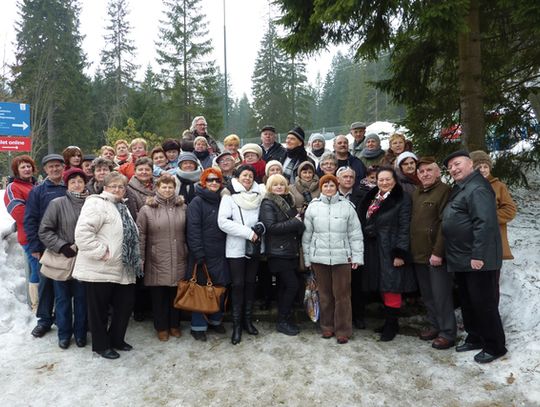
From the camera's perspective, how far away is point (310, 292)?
17.1ft

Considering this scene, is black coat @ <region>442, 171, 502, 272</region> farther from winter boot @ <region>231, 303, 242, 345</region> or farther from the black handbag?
winter boot @ <region>231, 303, 242, 345</region>

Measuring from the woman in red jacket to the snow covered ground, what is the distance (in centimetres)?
55

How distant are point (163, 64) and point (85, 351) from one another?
99.3ft

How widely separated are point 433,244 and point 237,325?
8.63ft

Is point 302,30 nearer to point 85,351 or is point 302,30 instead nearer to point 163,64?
point 85,351

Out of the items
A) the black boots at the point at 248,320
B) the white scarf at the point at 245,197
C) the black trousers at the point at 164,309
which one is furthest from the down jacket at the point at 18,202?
the black boots at the point at 248,320

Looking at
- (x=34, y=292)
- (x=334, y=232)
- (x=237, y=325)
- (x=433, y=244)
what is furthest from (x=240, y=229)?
(x=34, y=292)

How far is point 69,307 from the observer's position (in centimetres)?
470

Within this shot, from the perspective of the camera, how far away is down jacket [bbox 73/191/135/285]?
13.6ft

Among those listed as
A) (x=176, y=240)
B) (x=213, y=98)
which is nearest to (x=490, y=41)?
(x=176, y=240)

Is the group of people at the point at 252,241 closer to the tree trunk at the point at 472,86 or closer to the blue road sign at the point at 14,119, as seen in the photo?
the tree trunk at the point at 472,86

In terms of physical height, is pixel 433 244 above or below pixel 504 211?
below

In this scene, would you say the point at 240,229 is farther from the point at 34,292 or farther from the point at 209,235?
the point at 34,292

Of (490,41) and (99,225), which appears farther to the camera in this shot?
(490,41)
